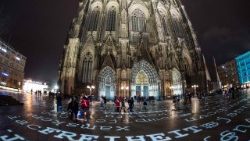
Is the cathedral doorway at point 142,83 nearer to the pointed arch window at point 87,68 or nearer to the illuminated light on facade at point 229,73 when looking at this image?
the pointed arch window at point 87,68

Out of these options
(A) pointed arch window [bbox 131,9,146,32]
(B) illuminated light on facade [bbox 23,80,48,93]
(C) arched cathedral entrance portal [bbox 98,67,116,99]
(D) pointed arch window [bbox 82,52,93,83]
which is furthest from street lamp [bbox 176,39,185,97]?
(B) illuminated light on facade [bbox 23,80,48,93]

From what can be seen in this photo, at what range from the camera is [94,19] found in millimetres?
46500

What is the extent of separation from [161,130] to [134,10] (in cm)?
4062

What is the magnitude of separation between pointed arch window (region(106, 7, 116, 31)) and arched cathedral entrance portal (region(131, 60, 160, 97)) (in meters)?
9.39

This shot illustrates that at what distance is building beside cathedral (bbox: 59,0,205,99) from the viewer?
125 ft

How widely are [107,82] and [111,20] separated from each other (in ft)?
44.4

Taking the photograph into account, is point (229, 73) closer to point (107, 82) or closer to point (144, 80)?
point (144, 80)

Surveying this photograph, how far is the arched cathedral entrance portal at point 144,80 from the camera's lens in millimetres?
40875

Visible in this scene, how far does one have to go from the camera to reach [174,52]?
141 feet

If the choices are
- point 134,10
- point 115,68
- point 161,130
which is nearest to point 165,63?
point 115,68

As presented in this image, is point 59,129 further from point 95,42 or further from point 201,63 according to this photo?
point 201,63

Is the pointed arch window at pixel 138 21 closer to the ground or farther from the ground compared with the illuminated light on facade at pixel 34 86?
farther from the ground

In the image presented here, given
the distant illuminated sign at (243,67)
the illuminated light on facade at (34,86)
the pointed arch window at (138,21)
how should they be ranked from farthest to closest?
the illuminated light on facade at (34,86) < the distant illuminated sign at (243,67) < the pointed arch window at (138,21)

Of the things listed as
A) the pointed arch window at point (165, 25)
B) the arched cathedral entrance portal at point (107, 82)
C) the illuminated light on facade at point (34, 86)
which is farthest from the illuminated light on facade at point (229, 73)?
the illuminated light on facade at point (34, 86)
